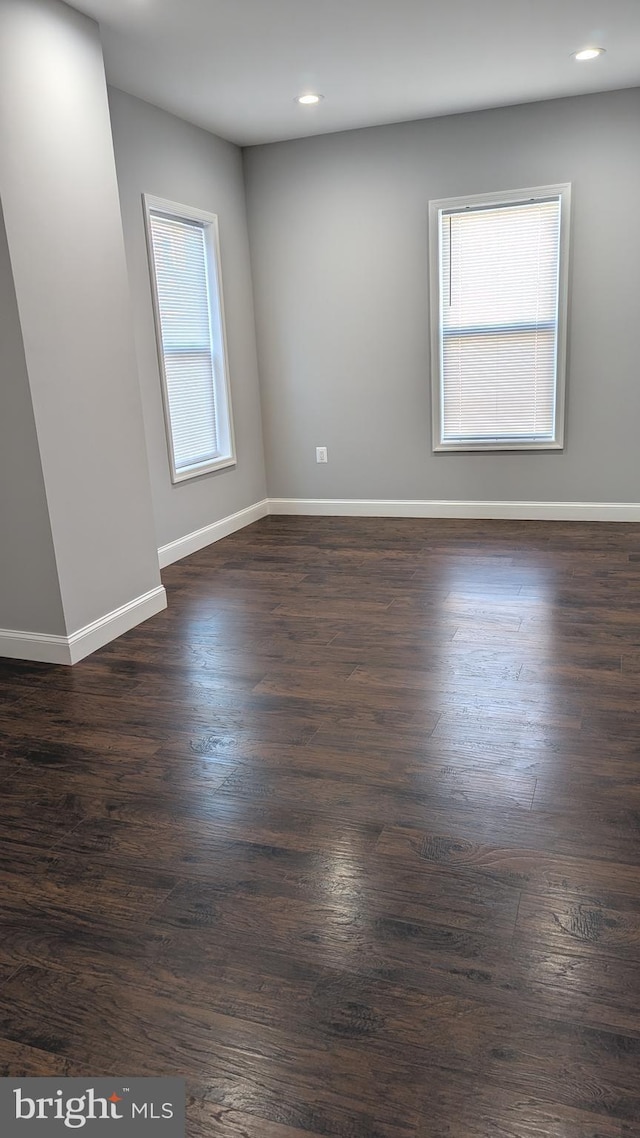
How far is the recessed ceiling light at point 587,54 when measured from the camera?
3861 millimetres

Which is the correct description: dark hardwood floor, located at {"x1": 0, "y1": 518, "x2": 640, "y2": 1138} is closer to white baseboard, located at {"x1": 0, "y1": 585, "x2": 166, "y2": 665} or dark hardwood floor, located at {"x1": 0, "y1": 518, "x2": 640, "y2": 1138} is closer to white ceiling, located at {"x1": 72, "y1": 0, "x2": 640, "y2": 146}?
white baseboard, located at {"x1": 0, "y1": 585, "x2": 166, "y2": 665}

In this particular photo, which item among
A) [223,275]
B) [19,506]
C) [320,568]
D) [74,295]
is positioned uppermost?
[223,275]

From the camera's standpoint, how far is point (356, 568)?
14.5 feet

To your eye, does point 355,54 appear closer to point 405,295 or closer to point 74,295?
point 405,295

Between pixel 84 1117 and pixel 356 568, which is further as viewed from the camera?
pixel 356 568

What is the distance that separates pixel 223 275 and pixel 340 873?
4343mm

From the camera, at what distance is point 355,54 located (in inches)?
147

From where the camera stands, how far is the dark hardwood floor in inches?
52.5

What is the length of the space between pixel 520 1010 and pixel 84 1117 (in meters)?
0.78

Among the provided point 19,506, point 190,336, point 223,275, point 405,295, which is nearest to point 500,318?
point 405,295

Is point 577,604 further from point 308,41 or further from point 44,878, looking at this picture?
point 308,41

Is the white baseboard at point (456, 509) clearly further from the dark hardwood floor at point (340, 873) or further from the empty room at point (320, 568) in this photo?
the dark hardwood floor at point (340, 873)

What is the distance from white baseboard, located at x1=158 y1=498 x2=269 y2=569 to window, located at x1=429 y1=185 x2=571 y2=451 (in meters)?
1.46

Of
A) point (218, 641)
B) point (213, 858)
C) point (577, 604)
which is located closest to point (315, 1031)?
point (213, 858)
